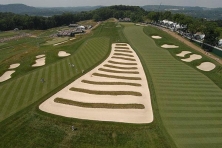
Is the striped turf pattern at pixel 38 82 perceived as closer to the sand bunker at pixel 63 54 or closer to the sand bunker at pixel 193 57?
the sand bunker at pixel 63 54

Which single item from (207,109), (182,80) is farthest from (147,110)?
(182,80)

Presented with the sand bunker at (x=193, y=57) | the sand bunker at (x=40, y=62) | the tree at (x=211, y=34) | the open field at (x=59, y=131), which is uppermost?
the tree at (x=211, y=34)

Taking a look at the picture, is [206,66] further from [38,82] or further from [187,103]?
[38,82]

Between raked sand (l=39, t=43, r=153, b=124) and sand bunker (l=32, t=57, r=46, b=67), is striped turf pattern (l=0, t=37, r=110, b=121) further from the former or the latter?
sand bunker (l=32, t=57, r=46, b=67)

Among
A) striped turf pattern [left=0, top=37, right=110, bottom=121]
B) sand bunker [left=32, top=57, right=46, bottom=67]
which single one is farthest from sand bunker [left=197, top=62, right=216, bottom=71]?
sand bunker [left=32, top=57, right=46, bottom=67]

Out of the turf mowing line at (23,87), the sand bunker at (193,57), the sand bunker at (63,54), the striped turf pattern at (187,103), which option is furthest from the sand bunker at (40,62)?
the sand bunker at (193,57)

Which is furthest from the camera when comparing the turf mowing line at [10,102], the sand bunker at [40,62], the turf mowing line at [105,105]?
the sand bunker at [40,62]
